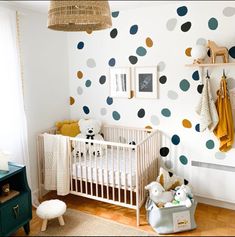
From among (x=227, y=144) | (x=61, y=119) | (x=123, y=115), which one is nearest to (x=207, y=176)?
(x=227, y=144)

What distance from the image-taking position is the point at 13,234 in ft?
8.68

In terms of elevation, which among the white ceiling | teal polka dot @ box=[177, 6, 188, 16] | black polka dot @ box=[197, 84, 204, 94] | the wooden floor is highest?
the white ceiling

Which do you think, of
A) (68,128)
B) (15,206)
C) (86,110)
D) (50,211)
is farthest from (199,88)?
(15,206)

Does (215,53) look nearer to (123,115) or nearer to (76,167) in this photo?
(123,115)

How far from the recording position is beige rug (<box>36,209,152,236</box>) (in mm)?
2539

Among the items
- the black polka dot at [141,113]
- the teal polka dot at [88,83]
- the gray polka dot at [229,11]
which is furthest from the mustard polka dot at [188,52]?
the teal polka dot at [88,83]

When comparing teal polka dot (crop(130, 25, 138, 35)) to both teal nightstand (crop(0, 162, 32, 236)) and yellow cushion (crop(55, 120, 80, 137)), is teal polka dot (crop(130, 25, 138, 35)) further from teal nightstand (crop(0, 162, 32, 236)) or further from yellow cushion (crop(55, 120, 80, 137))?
teal nightstand (crop(0, 162, 32, 236))

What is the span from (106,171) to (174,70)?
4.45 feet

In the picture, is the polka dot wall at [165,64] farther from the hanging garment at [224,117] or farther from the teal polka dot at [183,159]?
the hanging garment at [224,117]

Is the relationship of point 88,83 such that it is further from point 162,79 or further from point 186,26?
point 186,26

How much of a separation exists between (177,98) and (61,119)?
1.60 m

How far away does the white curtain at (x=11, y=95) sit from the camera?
2.81m

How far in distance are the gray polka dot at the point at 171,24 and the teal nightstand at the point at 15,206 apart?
2.14 meters

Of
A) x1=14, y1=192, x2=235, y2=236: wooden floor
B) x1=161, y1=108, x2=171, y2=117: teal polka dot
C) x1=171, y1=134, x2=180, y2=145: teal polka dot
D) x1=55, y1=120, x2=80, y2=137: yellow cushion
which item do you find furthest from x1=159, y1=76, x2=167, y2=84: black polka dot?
x1=14, y1=192, x2=235, y2=236: wooden floor
